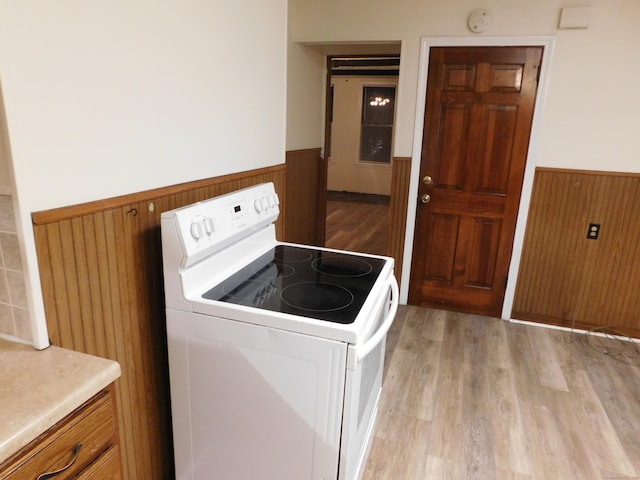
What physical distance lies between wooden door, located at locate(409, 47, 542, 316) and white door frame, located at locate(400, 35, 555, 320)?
0.04 metres

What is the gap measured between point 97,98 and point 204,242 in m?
0.51

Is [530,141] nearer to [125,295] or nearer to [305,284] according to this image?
[305,284]

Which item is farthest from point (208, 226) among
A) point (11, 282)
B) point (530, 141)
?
point (530, 141)

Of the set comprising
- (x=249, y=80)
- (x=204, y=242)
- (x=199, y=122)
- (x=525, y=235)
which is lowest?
(x=525, y=235)

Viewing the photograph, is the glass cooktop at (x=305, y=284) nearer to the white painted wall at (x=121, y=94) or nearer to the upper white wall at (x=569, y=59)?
the white painted wall at (x=121, y=94)

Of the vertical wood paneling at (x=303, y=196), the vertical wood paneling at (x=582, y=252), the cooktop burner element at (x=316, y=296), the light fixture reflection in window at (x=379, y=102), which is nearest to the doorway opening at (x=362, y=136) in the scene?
the light fixture reflection in window at (x=379, y=102)

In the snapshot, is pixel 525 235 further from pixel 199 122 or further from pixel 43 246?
pixel 43 246

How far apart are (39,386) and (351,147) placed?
8294 millimetres

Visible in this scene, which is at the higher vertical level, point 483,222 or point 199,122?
point 199,122

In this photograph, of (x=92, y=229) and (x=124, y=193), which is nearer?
(x=92, y=229)

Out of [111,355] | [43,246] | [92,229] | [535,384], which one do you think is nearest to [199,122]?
[92,229]

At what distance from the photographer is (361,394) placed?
4.96 feet

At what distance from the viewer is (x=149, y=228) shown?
141 centimetres

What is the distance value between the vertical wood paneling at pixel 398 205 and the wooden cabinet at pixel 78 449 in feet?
8.98
